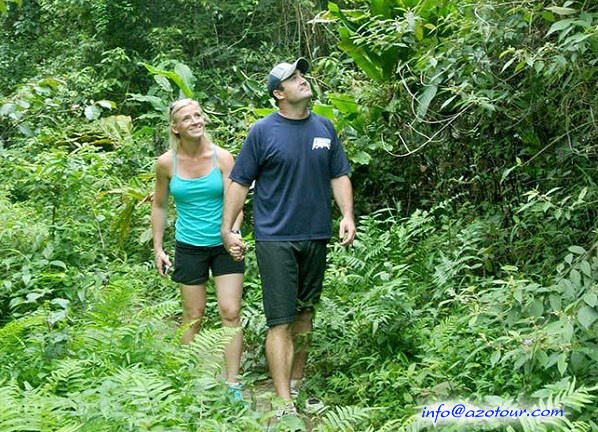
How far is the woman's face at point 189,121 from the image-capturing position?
5.64 meters

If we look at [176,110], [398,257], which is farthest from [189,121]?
[398,257]

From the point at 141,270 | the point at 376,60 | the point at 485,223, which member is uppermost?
the point at 376,60

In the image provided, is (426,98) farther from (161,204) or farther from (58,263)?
(58,263)

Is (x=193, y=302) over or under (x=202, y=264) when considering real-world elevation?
under

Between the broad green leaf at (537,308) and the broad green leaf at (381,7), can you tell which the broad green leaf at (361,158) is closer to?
the broad green leaf at (381,7)

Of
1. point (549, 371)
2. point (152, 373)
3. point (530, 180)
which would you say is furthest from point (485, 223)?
point (152, 373)

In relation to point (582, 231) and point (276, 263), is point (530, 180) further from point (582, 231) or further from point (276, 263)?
point (276, 263)

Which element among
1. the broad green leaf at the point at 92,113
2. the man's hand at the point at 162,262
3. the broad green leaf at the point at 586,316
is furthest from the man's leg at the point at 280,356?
the broad green leaf at the point at 92,113

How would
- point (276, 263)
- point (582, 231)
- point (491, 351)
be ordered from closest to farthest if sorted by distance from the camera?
point (491, 351) → point (276, 263) → point (582, 231)

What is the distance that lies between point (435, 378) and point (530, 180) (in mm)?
2232

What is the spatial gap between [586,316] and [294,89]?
2195 millimetres

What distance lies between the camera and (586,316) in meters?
4.06

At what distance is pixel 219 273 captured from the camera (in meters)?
5.63

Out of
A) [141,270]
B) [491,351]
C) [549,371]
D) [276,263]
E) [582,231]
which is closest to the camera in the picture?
[549,371]
